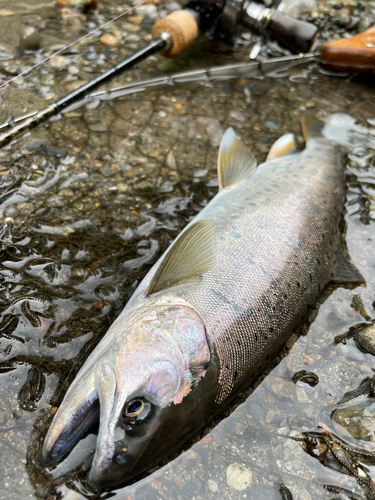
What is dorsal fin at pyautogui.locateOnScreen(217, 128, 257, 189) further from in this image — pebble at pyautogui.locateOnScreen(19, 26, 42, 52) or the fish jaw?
pebble at pyautogui.locateOnScreen(19, 26, 42, 52)

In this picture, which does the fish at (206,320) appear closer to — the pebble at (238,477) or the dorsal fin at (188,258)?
the dorsal fin at (188,258)

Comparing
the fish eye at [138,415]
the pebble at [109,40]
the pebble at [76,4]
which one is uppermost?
the pebble at [76,4]

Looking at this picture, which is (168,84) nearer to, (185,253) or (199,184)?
(199,184)

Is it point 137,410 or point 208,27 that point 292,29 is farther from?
point 137,410

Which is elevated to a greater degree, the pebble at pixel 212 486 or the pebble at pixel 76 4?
the pebble at pixel 76 4

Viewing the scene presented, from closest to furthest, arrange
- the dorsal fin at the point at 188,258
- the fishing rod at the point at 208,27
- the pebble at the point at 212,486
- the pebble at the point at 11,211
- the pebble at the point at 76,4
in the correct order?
the pebble at the point at 212,486, the dorsal fin at the point at 188,258, the pebble at the point at 11,211, the fishing rod at the point at 208,27, the pebble at the point at 76,4

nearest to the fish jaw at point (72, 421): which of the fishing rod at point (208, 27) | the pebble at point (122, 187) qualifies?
the pebble at point (122, 187)

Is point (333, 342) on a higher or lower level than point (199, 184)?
lower

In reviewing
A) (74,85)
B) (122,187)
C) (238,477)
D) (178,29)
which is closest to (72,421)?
(238,477)

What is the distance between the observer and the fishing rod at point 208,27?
4.13 m

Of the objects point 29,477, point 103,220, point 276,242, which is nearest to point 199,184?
point 103,220

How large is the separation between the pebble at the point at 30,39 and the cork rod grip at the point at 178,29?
5.11 ft

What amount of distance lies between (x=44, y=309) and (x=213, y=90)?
3.45 m

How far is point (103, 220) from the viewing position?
3.57 metres
